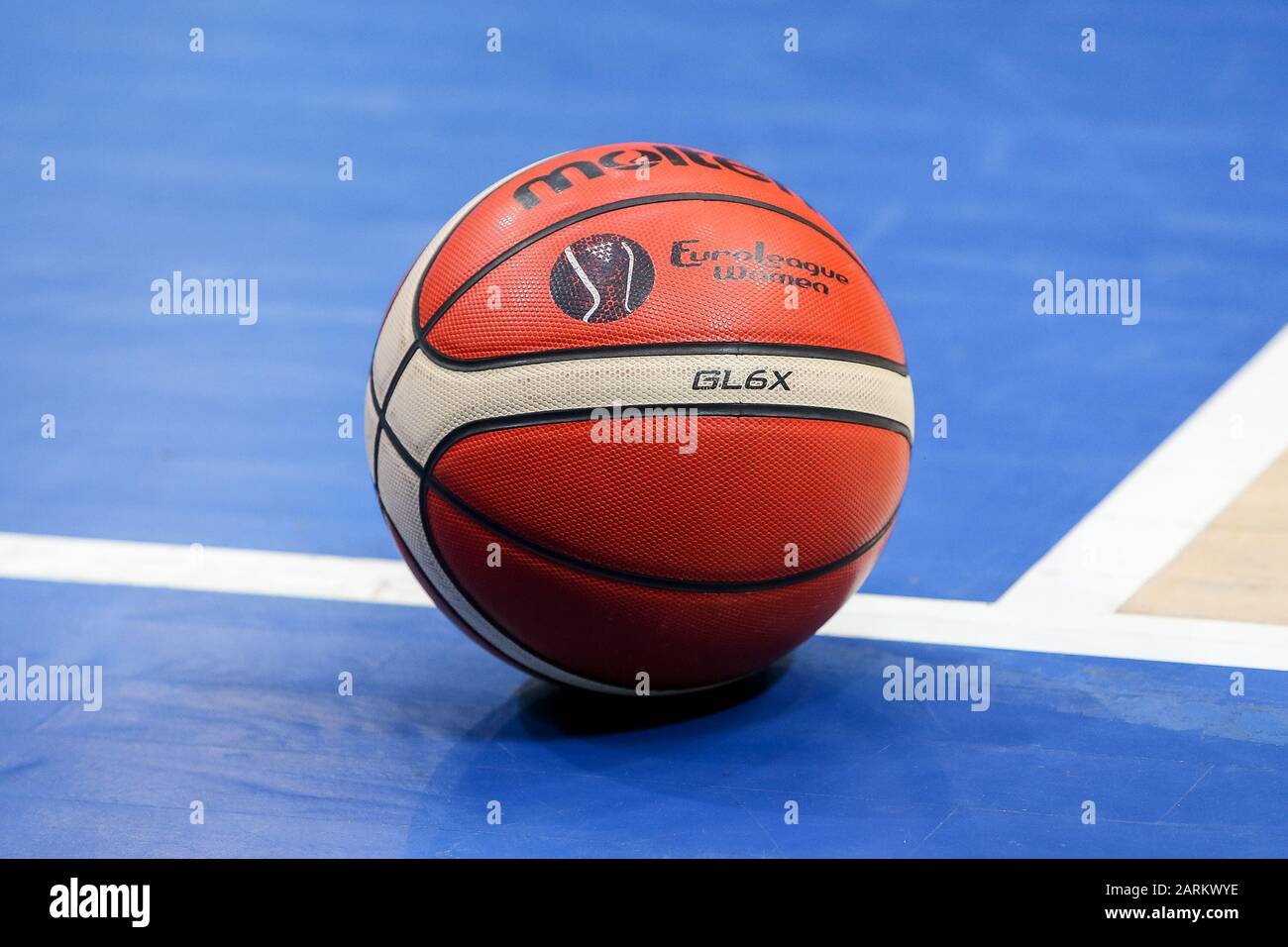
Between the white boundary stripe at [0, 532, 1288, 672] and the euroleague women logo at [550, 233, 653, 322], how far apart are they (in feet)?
4.51

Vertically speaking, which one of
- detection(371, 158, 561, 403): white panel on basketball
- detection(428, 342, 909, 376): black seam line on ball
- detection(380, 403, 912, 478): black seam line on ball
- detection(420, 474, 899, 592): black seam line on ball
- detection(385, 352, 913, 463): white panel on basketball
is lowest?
detection(420, 474, 899, 592): black seam line on ball

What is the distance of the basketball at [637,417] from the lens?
3133mm

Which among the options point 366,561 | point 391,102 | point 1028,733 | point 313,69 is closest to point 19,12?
point 313,69

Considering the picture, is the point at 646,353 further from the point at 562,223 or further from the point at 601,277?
the point at 562,223

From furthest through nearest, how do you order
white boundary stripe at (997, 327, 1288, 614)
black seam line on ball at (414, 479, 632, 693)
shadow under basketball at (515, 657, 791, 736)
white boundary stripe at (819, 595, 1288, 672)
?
white boundary stripe at (997, 327, 1288, 614) → white boundary stripe at (819, 595, 1288, 672) → shadow under basketball at (515, 657, 791, 736) → black seam line on ball at (414, 479, 632, 693)

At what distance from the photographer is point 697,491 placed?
3.14 meters

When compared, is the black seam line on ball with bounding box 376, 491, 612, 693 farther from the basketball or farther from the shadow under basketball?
the shadow under basketball

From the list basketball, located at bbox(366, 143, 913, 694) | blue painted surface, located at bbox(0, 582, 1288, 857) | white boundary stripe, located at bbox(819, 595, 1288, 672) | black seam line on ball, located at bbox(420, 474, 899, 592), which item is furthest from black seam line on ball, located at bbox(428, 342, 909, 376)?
white boundary stripe, located at bbox(819, 595, 1288, 672)

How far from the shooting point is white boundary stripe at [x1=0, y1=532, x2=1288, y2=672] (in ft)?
12.8

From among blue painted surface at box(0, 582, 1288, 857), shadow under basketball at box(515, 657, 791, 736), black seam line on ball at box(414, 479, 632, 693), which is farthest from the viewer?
shadow under basketball at box(515, 657, 791, 736)

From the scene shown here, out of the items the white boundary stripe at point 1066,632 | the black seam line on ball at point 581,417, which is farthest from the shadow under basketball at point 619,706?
the black seam line on ball at point 581,417

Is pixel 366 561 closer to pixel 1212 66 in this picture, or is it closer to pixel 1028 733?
pixel 1028 733

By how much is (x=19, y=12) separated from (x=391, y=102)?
7.28 ft

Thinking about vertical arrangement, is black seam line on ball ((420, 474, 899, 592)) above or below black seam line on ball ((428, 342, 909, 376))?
below
